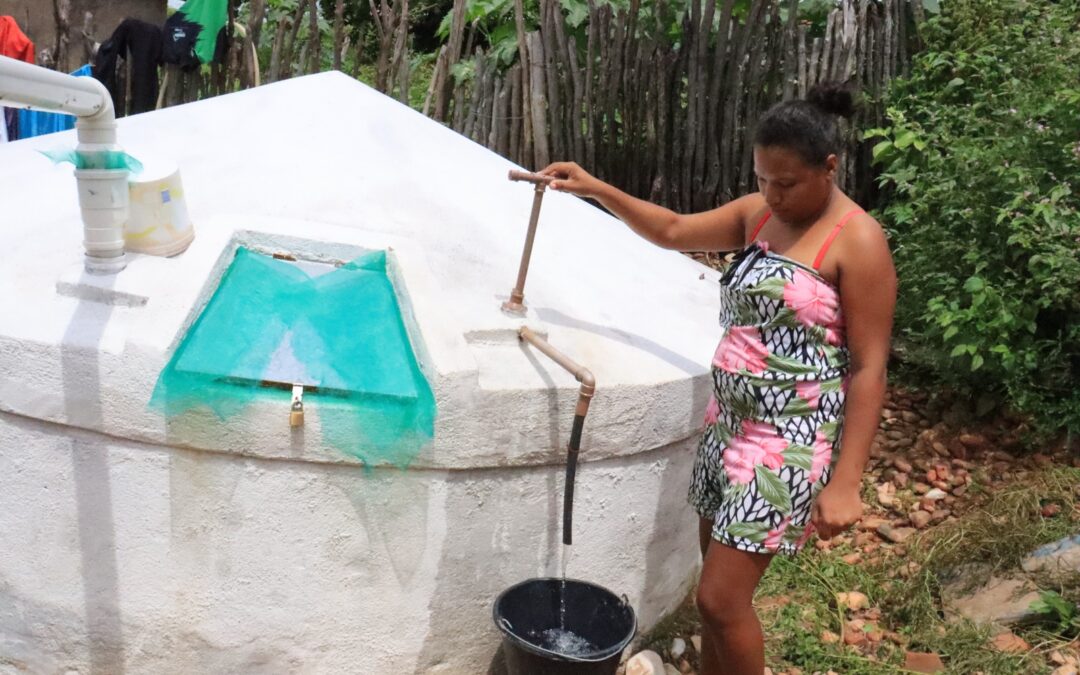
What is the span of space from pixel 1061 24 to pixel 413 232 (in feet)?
12.2

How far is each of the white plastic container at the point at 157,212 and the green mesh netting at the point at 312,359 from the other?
0.51ft

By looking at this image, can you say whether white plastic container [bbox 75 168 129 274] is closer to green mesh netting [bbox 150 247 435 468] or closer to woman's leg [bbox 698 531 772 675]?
Result: green mesh netting [bbox 150 247 435 468]

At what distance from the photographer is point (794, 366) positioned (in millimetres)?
2158

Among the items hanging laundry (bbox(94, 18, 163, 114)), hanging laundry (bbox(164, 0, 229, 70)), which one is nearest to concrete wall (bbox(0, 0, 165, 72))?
hanging laundry (bbox(94, 18, 163, 114))

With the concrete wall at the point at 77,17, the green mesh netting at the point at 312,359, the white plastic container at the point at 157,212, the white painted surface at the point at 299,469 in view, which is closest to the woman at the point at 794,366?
the white painted surface at the point at 299,469

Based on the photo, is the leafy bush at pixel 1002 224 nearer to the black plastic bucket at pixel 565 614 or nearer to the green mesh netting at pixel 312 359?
the black plastic bucket at pixel 565 614

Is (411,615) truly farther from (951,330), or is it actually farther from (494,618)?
(951,330)

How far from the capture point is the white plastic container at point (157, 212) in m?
2.39

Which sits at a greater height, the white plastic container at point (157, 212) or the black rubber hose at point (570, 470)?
the white plastic container at point (157, 212)

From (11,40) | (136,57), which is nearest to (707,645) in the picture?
(136,57)

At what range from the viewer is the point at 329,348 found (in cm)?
243

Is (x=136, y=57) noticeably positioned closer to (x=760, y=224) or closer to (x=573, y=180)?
(x=573, y=180)

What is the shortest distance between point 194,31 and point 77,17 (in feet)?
3.89

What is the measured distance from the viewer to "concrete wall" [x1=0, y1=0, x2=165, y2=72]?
5996mm
